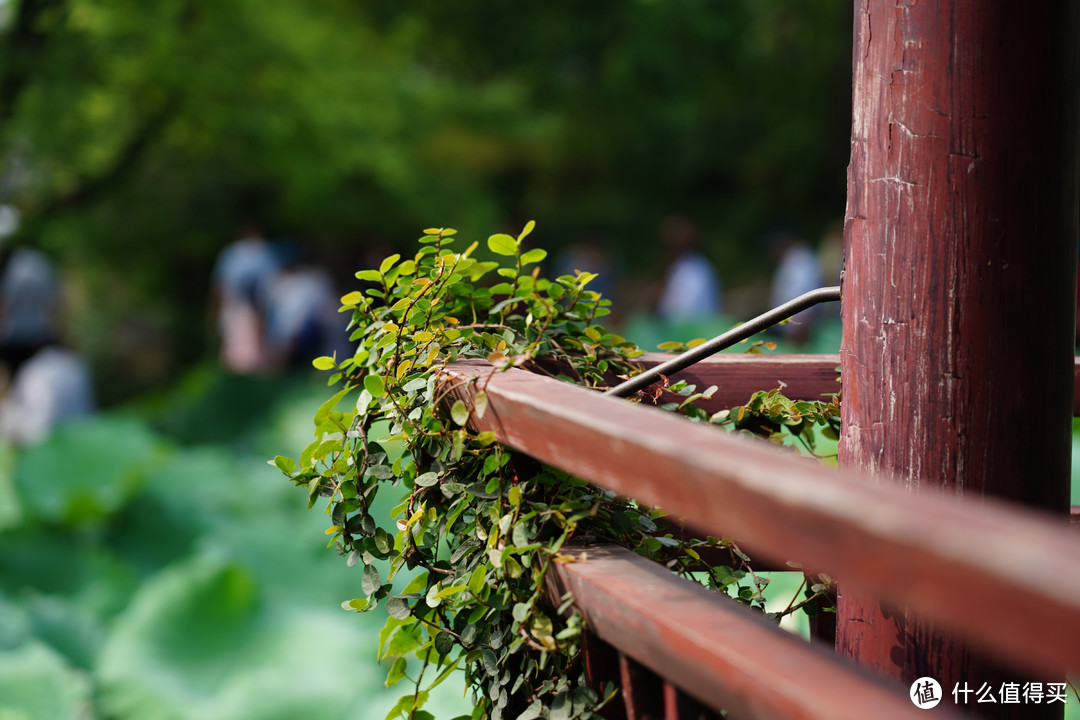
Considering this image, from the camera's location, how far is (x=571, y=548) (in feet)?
3.67

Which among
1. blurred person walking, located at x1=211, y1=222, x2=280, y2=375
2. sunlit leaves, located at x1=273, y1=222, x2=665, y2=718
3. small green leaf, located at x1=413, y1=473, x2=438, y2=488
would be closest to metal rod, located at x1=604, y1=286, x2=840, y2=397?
sunlit leaves, located at x1=273, y1=222, x2=665, y2=718

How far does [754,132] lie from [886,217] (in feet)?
63.7

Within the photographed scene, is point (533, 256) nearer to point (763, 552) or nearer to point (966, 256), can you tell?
point (966, 256)

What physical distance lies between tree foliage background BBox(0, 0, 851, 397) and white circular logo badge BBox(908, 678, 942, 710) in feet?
23.0

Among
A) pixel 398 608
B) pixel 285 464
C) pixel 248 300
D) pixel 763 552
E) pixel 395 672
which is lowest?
pixel 248 300

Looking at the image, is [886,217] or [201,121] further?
[201,121]

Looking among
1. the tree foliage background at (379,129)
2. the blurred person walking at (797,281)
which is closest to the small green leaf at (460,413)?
the tree foliage background at (379,129)

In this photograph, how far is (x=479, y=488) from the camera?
1206 mm

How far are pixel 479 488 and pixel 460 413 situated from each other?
10 centimetres

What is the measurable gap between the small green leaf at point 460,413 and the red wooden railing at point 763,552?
2 centimetres

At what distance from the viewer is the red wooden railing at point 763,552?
0.51 m

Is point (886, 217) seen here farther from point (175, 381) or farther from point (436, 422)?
point (175, 381)

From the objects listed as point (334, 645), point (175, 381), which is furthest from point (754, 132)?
point (334, 645)

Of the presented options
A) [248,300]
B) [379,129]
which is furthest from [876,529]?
[248,300]
